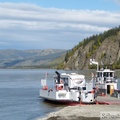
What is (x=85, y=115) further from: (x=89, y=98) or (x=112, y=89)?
(x=112, y=89)

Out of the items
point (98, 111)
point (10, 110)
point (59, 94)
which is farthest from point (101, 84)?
A: point (98, 111)

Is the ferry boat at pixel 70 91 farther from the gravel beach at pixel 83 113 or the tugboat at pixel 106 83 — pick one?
the gravel beach at pixel 83 113

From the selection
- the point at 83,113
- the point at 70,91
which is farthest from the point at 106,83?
the point at 83,113

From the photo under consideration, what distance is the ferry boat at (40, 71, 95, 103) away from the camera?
43.3m

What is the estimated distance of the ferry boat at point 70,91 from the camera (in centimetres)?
4331

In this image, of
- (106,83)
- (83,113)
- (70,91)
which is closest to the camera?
(83,113)

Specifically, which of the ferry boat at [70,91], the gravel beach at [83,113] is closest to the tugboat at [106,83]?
the ferry boat at [70,91]

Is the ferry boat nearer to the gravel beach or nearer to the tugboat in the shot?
the tugboat

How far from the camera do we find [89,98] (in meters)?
42.8

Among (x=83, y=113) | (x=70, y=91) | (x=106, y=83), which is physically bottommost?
(x=83, y=113)

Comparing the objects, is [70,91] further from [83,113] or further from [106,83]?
[83,113]

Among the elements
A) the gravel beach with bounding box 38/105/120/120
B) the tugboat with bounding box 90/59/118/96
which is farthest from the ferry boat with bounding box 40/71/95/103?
the gravel beach with bounding box 38/105/120/120

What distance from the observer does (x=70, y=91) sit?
46469 millimetres

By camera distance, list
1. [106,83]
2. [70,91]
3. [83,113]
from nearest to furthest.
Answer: [83,113]
[70,91]
[106,83]
